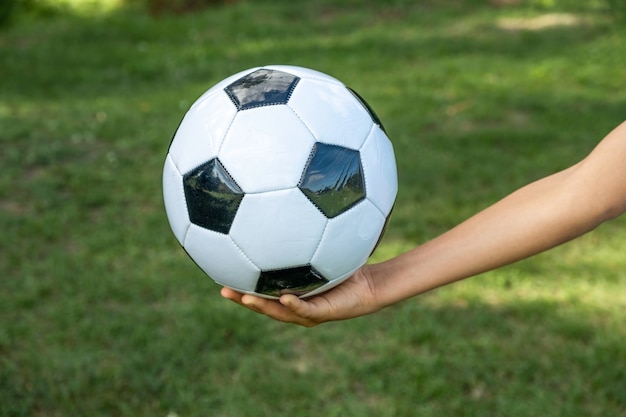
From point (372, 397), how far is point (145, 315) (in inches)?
49.0

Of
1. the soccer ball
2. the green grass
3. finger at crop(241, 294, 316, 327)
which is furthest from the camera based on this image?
the green grass

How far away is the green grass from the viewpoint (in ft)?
10.1

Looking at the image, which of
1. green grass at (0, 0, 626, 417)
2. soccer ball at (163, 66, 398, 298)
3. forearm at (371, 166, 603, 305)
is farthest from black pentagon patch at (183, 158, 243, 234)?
green grass at (0, 0, 626, 417)

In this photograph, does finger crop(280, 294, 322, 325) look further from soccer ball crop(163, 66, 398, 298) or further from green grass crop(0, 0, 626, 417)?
green grass crop(0, 0, 626, 417)

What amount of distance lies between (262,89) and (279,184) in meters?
0.30

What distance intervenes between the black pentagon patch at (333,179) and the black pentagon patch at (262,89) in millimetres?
182

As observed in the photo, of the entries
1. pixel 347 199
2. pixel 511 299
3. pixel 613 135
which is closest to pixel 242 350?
pixel 511 299

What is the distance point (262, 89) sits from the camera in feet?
6.26

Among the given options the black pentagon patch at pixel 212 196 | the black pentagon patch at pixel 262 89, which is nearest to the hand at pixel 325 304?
the black pentagon patch at pixel 212 196

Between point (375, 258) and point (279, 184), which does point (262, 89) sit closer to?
point (279, 184)

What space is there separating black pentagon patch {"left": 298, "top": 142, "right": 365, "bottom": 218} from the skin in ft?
0.88

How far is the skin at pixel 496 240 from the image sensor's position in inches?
71.4

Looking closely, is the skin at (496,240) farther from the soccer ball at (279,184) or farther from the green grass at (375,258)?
the green grass at (375,258)

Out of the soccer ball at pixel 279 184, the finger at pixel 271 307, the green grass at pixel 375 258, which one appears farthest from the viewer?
the green grass at pixel 375 258
